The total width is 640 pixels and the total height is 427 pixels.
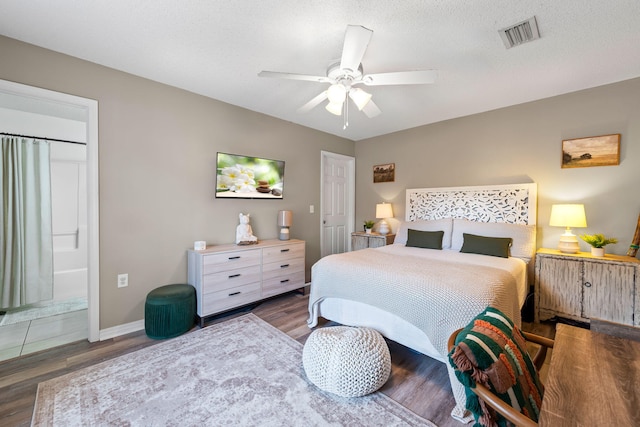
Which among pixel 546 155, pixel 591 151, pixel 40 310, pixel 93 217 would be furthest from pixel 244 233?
pixel 591 151

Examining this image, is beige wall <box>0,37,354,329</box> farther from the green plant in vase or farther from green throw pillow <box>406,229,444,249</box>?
green throw pillow <box>406,229,444,249</box>

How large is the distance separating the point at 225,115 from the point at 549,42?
10.5 ft

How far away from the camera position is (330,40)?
6.53 ft

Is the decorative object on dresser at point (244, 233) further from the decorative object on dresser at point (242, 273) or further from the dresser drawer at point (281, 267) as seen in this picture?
the dresser drawer at point (281, 267)

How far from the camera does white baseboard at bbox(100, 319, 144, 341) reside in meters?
2.45

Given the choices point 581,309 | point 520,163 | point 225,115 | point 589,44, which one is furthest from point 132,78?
point 581,309

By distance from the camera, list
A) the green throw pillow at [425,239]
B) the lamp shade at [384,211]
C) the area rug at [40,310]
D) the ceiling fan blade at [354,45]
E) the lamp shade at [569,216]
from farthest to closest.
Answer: the lamp shade at [384,211], the green throw pillow at [425,239], the area rug at [40,310], the lamp shade at [569,216], the ceiling fan blade at [354,45]

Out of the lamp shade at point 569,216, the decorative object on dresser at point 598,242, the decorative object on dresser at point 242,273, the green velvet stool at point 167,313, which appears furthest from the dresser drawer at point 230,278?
the decorative object on dresser at point 598,242

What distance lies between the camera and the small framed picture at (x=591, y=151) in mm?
2729

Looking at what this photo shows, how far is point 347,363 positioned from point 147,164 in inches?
104

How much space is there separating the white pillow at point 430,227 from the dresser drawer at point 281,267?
149 centimetres

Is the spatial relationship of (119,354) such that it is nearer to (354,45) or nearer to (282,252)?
(282,252)

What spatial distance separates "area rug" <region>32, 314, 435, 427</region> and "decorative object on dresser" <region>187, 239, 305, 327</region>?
624 millimetres

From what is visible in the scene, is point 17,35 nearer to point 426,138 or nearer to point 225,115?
point 225,115
